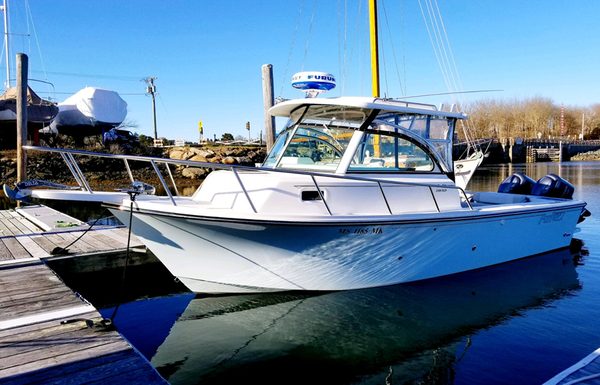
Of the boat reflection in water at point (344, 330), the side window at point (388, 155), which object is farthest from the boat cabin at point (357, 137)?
the boat reflection in water at point (344, 330)

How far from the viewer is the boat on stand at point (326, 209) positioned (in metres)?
5.79

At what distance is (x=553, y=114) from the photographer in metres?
80.0

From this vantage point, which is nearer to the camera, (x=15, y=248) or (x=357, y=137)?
(x=357, y=137)

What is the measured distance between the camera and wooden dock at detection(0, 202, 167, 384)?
3541 millimetres

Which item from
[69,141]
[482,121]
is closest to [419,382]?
[69,141]

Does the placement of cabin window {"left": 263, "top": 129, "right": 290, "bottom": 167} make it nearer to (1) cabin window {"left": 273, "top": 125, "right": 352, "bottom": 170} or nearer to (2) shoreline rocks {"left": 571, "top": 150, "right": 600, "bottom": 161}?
(1) cabin window {"left": 273, "top": 125, "right": 352, "bottom": 170}

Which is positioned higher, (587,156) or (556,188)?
(556,188)

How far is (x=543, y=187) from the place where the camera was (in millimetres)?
10273

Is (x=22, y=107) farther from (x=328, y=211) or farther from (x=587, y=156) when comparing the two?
(x=587, y=156)

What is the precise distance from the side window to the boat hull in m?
1.02

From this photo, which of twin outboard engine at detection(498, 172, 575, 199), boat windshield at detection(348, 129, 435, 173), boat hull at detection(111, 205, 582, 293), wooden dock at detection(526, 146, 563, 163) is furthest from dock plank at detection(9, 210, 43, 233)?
wooden dock at detection(526, 146, 563, 163)

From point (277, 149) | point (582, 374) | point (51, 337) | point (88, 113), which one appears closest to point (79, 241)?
point (277, 149)

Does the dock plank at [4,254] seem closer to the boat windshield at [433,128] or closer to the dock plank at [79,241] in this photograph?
the dock plank at [79,241]

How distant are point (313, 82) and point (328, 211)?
241 centimetres
